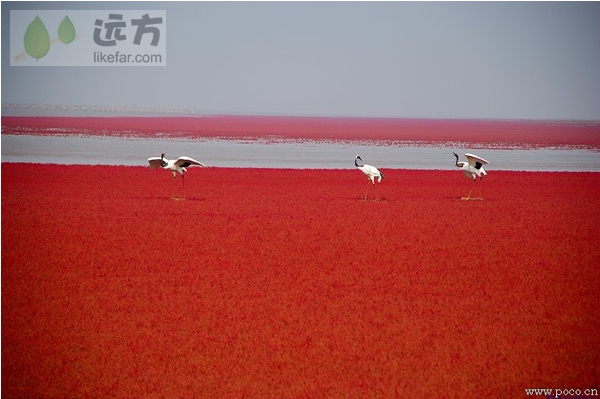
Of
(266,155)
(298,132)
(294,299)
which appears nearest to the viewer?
(294,299)

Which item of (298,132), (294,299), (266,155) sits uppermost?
(298,132)

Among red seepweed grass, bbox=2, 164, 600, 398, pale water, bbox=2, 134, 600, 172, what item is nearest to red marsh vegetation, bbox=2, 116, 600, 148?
pale water, bbox=2, 134, 600, 172

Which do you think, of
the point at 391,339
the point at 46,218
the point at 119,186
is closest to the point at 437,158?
the point at 119,186

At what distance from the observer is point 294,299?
8.66m

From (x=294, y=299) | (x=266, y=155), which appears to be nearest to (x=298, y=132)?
(x=266, y=155)

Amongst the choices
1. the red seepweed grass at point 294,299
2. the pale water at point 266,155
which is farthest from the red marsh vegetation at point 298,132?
the red seepweed grass at point 294,299

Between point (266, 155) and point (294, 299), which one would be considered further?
point (266, 155)

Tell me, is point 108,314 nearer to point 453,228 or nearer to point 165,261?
point 165,261

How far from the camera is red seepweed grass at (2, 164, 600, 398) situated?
→ 6.47m

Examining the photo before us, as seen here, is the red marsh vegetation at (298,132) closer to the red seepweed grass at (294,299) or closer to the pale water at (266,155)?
the pale water at (266,155)

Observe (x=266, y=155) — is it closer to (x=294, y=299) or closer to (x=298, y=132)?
(x=294, y=299)

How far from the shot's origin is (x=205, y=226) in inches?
532

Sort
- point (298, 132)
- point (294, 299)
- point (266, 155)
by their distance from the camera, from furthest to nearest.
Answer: point (298, 132), point (266, 155), point (294, 299)

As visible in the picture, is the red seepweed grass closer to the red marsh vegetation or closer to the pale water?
the pale water
